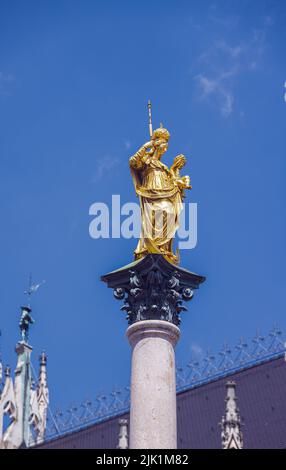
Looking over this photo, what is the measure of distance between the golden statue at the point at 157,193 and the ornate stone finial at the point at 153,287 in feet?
1.30

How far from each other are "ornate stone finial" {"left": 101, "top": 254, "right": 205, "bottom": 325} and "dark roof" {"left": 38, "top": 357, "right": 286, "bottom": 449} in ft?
45.7

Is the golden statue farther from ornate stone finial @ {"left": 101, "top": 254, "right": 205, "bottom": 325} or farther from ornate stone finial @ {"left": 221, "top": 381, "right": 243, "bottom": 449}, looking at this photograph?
ornate stone finial @ {"left": 221, "top": 381, "right": 243, "bottom": 449}

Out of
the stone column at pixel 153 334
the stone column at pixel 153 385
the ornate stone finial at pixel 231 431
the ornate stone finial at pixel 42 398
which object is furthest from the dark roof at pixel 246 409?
the stone column at pixel 153 385

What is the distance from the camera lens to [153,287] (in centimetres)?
3005

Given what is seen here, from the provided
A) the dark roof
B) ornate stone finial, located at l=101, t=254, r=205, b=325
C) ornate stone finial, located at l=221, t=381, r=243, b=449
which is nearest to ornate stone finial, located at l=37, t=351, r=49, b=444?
the dark roof

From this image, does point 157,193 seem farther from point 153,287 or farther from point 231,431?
point 231,431

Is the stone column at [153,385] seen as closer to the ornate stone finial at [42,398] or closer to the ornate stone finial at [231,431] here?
the ornate stone finial at [231,431]

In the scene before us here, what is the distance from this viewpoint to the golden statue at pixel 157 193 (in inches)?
1211

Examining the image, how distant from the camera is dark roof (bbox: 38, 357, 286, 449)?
43.8 meters
